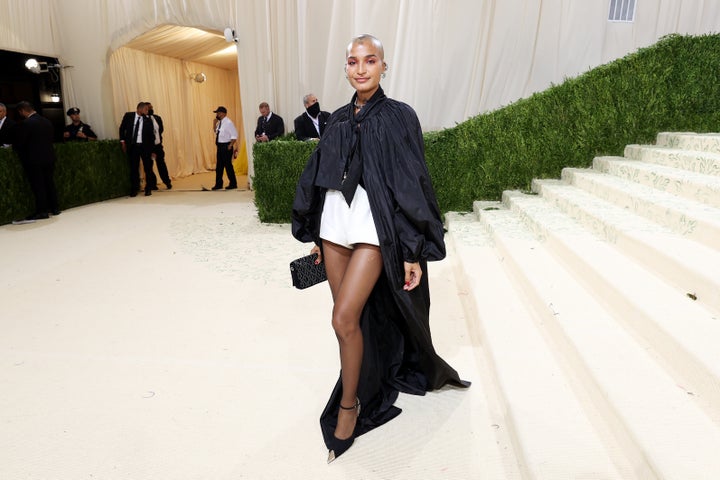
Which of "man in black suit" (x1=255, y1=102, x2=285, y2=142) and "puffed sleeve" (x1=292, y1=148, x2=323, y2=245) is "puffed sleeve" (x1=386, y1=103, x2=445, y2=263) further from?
"man in black suit" (x1=255, y1=102, x2=285, y2=142)

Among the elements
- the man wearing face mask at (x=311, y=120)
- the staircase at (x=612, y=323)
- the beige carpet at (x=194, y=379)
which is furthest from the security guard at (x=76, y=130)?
the staircase at (x=612, y=323)

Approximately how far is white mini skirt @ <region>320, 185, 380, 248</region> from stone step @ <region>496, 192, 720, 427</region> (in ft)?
4.48

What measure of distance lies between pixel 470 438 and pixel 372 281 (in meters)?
0.85

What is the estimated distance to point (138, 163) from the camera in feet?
30.4

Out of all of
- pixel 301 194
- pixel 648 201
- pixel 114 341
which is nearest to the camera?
pixel 301 194

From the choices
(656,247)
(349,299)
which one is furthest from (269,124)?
(349,299)

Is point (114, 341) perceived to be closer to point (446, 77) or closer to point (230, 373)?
point (230, 373)

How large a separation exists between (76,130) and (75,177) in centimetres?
188

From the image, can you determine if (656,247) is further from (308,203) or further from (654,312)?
(308,203)

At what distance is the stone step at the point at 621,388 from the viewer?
1624 millimetres

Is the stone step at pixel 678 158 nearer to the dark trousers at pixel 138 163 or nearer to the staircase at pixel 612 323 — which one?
the staircase at pixel 612 323

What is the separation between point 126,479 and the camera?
76.0 inches

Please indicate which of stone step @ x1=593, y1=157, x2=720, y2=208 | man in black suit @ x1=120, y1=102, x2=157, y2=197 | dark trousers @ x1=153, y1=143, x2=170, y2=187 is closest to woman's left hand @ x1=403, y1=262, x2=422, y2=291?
stone step @ x1=593, y1=157, x2=720, y2=208

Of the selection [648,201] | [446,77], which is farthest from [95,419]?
[446,77]
